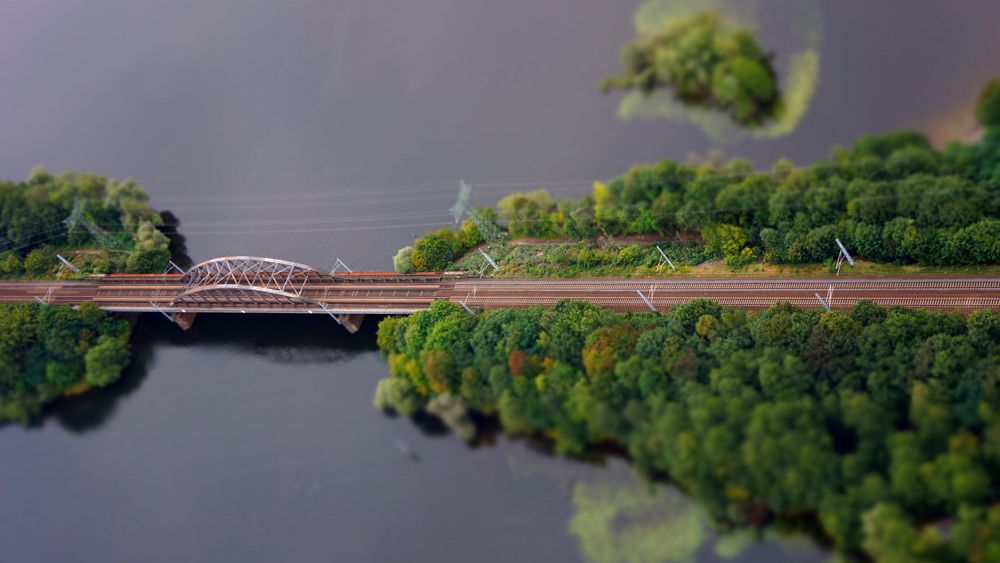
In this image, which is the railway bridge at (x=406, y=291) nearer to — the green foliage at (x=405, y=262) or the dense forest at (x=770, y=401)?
the green foliage at (x=405, y=262)

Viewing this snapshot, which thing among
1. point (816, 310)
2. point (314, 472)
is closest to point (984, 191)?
point (816, 310)

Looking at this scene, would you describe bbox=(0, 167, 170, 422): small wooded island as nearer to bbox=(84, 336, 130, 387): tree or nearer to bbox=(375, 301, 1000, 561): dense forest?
bbox=(84, 336, 130, 387): tree

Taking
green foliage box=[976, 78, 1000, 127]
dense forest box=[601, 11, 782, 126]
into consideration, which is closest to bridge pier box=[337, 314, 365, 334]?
dense forest box=[601, 11, 782, 126]

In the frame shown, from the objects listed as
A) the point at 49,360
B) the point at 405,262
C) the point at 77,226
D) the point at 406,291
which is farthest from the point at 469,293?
the point at 77,226

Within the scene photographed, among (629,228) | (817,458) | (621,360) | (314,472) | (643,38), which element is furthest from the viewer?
(643,38)

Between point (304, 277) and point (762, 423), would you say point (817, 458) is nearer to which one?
point (762, 423)

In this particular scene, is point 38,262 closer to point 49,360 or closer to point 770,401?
point 49,360

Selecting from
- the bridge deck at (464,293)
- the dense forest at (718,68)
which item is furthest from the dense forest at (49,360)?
the dense forest at (718,68)
